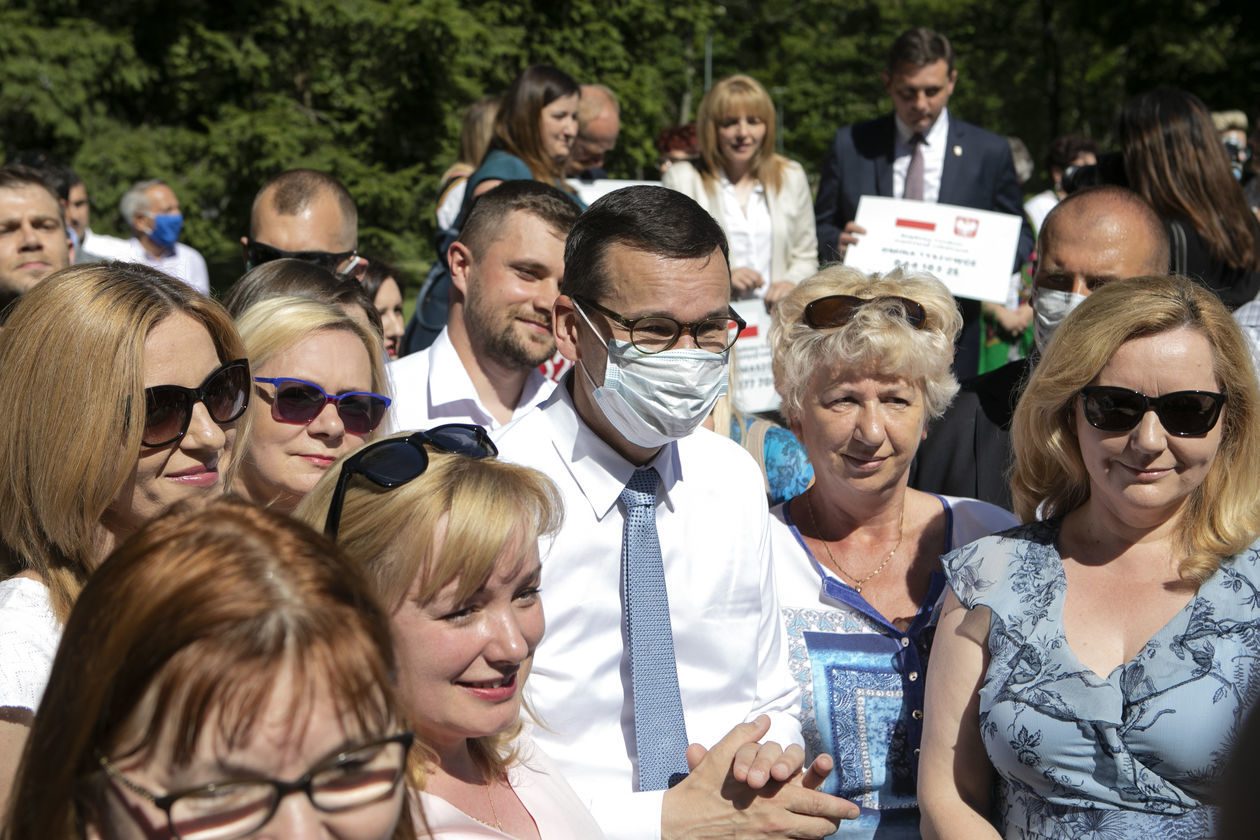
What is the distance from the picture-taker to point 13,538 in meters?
2.33

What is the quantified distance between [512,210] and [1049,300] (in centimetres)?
201

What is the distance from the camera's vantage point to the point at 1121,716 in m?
2.71

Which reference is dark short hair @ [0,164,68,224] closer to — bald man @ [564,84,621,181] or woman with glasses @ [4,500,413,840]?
bald man @ [564,84,621,181]

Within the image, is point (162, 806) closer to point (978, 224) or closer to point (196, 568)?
point (196, 568)

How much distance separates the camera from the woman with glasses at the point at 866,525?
3244 millimetres

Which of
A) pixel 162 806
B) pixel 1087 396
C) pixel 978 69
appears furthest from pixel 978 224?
pixel 978 69

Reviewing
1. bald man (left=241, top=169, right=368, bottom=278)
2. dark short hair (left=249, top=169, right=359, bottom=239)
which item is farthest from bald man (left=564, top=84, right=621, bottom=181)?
bald man (left=241, top=169, right=368, bottom=278)

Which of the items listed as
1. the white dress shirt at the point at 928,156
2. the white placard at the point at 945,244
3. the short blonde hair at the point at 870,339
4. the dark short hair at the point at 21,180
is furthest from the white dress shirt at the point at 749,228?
the dark short hair at the point at 21,180

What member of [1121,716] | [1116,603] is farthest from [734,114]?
[1121,716]

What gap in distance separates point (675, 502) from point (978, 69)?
124 feet

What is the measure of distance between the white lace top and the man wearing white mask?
2.86 m

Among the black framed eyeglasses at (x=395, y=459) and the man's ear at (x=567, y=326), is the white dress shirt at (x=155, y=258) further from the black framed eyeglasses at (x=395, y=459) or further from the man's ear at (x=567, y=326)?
the black framed eyeglasses at (x=395, y=459)

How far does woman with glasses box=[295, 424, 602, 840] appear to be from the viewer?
218 centimetres

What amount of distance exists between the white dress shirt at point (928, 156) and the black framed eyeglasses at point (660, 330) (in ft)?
12.6
